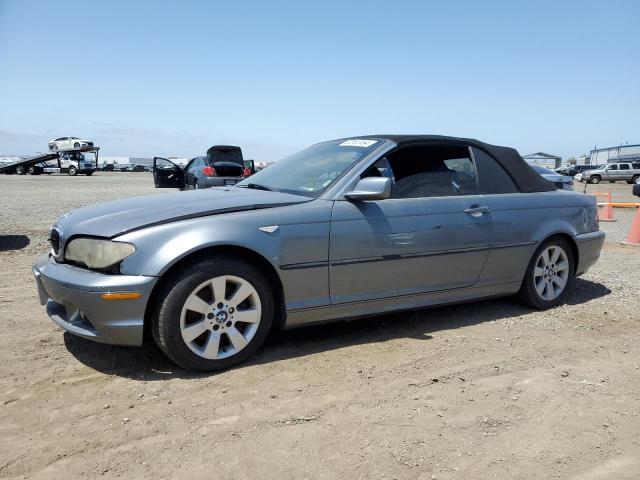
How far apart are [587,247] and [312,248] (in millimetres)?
3013

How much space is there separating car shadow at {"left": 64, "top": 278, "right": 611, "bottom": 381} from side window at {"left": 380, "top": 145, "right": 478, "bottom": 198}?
106cm

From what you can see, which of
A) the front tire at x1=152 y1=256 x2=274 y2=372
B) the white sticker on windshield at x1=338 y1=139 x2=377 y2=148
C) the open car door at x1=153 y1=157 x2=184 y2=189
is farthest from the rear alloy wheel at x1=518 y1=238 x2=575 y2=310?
the open car door at x1=153 y1=157 x2=184 y2=189

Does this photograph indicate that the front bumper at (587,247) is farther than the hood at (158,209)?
Yes

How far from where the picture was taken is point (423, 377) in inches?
125

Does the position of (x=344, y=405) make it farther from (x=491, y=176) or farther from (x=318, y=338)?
(x=491, y=176)

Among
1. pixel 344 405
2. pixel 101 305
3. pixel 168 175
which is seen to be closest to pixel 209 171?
pixel 168 175

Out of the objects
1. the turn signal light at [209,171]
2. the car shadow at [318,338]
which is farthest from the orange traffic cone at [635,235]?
the turn signal light at [209,171]

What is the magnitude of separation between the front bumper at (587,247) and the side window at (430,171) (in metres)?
1.33

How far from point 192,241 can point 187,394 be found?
874 millimetres

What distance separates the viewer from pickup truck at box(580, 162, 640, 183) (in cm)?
4072

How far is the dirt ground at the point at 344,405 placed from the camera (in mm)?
2279

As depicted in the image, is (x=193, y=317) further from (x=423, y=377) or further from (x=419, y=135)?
(x=419, y=135)

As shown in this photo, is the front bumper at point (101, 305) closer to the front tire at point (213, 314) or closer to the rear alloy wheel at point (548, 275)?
the front tire at point (213, 314)

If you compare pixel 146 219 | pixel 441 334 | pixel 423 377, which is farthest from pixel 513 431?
pixel 146 219
